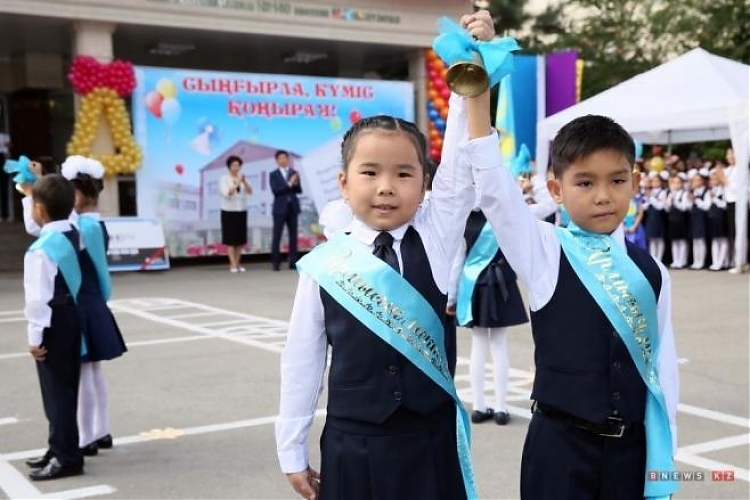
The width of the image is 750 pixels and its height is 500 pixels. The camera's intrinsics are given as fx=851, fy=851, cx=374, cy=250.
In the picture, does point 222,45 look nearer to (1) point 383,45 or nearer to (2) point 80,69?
(1) point 383,45

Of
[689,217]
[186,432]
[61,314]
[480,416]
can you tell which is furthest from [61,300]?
[689,217]

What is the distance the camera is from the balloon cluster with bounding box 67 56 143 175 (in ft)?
47.8

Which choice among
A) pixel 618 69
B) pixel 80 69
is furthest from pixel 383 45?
pixel 618 69

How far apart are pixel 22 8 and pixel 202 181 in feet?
13.6

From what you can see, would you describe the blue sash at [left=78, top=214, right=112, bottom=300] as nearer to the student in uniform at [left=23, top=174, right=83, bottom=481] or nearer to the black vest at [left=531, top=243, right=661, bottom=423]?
the student in uniform at [left=23, top=174, right=83, bottom=481]

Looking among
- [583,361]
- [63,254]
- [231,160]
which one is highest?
[231,160]

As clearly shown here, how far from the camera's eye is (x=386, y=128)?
2230mm

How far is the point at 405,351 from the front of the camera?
2203 mm

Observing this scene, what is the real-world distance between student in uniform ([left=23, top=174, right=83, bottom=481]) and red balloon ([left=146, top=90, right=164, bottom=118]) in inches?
429

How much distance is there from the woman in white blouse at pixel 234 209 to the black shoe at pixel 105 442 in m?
9.97

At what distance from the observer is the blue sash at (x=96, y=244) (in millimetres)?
4734

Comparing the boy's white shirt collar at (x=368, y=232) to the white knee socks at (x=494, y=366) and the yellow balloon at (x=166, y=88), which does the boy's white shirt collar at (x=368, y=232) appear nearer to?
the white knee socks at (x=494, y=366)

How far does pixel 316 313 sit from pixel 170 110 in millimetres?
13637

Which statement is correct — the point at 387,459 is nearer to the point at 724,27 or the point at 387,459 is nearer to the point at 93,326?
the point at 93,326
